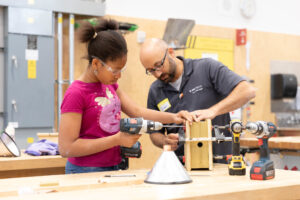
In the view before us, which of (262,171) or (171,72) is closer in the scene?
(262,171)

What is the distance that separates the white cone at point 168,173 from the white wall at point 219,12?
404 centimetres

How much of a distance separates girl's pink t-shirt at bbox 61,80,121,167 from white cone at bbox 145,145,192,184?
0.43m

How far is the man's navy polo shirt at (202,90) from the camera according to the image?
2.52 meters

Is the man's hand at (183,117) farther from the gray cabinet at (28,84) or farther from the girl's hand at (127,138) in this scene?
the gray cabinet at (28,84)

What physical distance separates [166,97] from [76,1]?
2.55 meters

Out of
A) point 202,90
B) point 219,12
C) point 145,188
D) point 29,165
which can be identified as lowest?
point 29,165

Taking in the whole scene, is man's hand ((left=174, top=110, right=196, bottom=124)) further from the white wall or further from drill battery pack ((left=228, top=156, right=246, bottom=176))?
the white wall

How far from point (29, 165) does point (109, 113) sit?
3.36 feet

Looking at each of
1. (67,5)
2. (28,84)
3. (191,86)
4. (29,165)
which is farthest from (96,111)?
(67,5)

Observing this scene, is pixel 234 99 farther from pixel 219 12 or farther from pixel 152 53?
pixel 219 12

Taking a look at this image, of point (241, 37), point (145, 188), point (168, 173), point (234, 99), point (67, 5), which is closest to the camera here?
point (145, 188)

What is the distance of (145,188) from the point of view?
4.84ft

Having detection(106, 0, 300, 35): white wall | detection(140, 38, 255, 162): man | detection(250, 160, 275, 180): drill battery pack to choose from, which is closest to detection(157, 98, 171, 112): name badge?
detection(140, 38, 255, 162): man

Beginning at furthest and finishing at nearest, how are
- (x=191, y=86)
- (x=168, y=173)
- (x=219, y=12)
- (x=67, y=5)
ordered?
(x=219, y=12)
(x=67, y=5)
(x=191, y=86)
(x=168, y=173)
